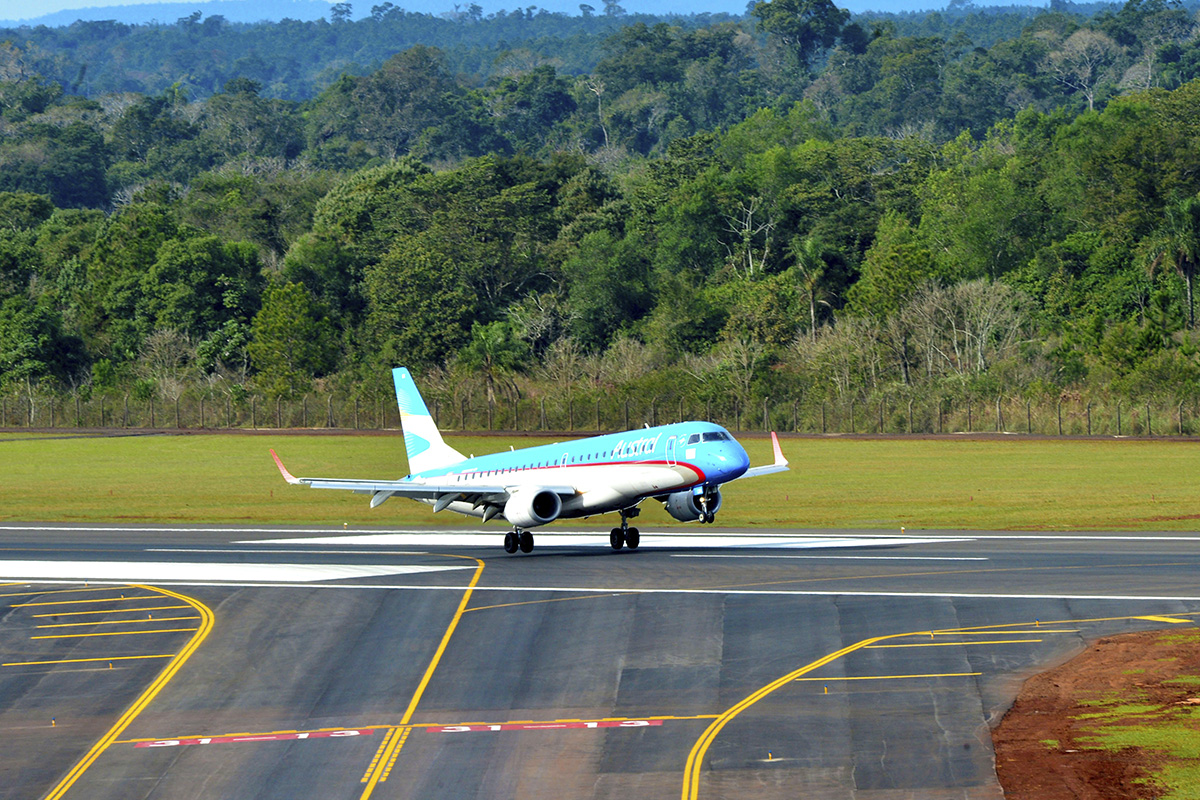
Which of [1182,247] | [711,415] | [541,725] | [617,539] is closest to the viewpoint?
[541,725]

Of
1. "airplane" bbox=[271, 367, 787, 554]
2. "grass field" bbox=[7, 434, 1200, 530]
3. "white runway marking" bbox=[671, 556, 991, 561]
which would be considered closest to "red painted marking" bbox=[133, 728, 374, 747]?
"airplane" bbox=[271, 367, 787, 554]

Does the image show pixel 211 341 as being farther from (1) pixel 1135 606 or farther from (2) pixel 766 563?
(1) pixel 1135 606

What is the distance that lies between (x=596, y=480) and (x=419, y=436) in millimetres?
13383

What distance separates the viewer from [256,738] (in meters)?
29.3

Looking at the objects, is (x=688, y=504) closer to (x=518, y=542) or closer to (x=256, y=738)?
(x=518, y=542)

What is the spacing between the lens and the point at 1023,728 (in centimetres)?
2839

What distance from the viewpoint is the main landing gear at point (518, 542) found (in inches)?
2078

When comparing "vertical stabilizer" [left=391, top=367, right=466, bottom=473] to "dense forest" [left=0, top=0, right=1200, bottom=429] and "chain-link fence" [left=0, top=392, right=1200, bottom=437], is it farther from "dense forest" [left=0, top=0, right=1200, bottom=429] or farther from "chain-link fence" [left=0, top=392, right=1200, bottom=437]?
"dense forest" [left=0, top=0, right=1200, bottom=429]

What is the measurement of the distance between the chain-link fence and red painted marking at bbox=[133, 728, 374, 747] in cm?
7201

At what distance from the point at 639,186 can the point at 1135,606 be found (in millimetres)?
122295

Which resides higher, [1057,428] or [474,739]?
[474,739]

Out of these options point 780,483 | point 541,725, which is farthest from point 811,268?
point 541,725

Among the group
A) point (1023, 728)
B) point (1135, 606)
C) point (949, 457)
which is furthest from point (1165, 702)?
point (949, 457)

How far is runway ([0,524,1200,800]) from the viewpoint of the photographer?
26.9 meters
